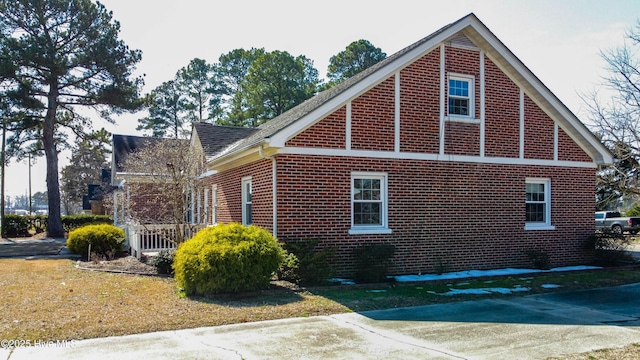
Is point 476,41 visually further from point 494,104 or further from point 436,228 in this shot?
point 436,228

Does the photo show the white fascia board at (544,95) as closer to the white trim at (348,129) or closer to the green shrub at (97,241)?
the white trim at (348,129)

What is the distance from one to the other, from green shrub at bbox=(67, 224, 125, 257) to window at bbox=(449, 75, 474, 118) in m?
12.4

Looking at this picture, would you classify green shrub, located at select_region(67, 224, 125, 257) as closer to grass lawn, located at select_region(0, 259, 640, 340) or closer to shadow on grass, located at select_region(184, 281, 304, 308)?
grass lawn, located at select_region(0, 259, 640, 340)

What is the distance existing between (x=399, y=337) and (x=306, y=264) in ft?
12.6

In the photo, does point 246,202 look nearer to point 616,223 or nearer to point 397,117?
point 397,117

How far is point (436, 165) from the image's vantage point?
1330 centimetres

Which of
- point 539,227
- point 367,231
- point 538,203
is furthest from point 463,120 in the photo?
point 367,231

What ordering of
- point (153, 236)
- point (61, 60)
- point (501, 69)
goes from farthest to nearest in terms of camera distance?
point (61, 60)
point (153, 236)
point (501, 69)

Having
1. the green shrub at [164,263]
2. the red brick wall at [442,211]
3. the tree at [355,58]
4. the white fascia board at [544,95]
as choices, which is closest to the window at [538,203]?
the red brick wall at [442,211]

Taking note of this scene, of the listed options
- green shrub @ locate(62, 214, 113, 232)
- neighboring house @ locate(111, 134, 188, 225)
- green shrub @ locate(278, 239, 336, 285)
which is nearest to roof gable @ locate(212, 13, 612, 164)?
green shrub @ locate(278, 239, 336, 285)

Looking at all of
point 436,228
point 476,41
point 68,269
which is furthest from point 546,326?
point 68,269

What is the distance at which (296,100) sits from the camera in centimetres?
4259

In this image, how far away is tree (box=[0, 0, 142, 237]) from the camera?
28656mm

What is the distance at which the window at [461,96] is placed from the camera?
45.3 ft
